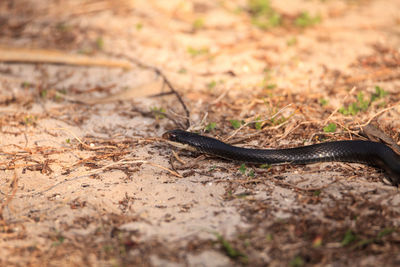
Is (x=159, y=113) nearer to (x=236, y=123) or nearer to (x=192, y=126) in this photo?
(x=192, y=126)

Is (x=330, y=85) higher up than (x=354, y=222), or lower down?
higher up

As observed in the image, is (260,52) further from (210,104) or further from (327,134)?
(327,134)

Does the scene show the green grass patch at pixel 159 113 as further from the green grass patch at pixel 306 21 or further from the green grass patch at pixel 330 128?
the green grass patch at pixel 306 21

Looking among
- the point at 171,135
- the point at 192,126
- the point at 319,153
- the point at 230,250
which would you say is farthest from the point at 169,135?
the point at 230,250

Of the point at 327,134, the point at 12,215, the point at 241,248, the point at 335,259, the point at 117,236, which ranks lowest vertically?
the point at 12,215

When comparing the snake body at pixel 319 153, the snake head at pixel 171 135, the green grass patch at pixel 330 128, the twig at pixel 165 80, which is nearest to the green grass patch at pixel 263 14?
the twig at pixel 165 80

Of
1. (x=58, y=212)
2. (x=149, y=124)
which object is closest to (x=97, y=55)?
(x=149, y=124)

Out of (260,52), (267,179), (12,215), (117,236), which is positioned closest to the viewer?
(117,236)

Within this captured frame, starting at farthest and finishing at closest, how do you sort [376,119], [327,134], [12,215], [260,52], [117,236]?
[260,52] → [376,119] → [327,134] → [12,215] → [117,236]

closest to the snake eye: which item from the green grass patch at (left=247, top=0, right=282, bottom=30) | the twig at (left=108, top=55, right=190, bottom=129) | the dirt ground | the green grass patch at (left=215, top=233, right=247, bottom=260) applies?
the dirt ground
